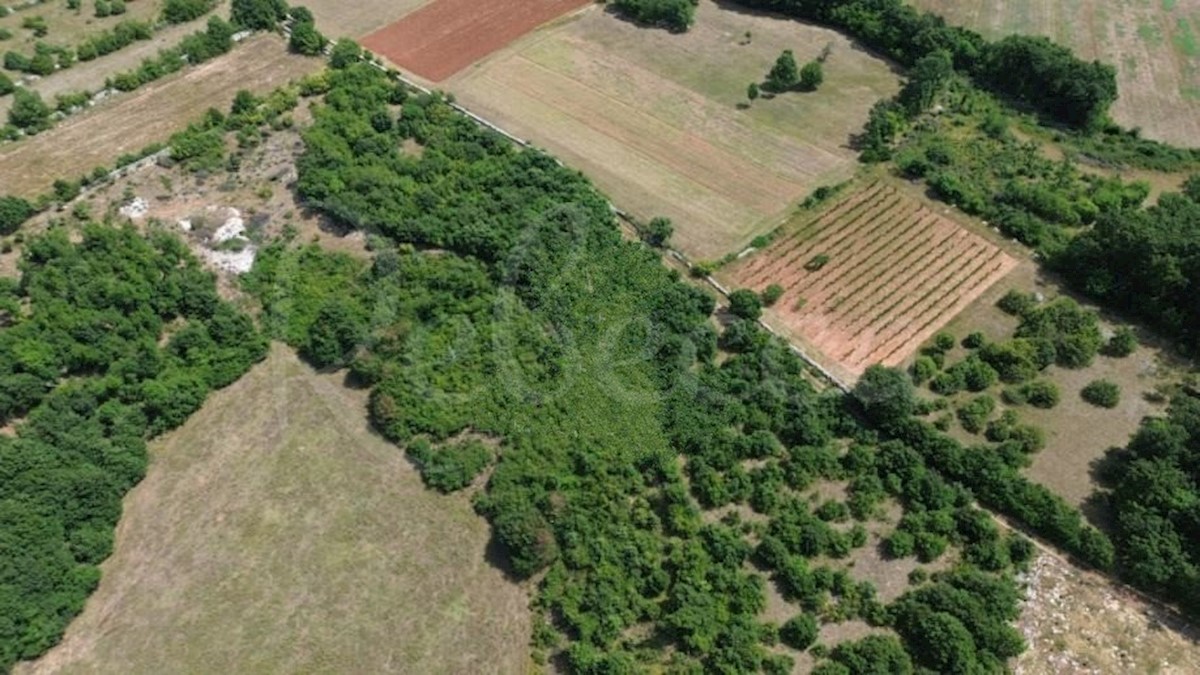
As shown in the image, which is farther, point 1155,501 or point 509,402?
point 509,402

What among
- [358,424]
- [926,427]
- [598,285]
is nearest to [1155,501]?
[926,427]

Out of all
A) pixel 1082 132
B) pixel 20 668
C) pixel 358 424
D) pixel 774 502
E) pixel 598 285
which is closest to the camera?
pixel 20 668

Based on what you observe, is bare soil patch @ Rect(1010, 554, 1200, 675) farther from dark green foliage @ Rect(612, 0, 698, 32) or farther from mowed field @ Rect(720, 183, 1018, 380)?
dark green foliage @ Rect(612, 0, 698, 32)

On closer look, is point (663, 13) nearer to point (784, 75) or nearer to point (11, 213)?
point (784, 75)

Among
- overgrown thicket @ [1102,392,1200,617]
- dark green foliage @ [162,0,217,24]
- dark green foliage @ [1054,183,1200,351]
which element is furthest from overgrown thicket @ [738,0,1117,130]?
dark green foliage @ [162,0,217,24]

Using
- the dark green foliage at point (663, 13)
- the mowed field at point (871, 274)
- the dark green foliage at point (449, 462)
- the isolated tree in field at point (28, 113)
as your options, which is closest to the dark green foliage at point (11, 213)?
the isolated tree in field at point (28, 113)

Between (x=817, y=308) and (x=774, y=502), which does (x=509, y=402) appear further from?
(x=817, y=308)
